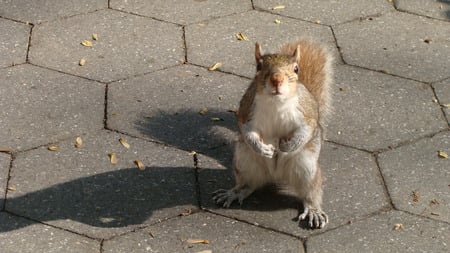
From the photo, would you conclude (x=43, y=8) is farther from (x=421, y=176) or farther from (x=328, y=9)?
(x=421, y=176)

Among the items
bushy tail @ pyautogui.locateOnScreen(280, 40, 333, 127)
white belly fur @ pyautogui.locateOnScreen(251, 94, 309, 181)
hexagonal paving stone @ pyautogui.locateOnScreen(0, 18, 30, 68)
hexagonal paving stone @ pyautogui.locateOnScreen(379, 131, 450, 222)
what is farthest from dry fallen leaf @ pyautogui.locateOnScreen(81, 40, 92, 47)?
hexagonal paving stone @ pyautogui.locateOnScreen(379, 131, 450, 222)

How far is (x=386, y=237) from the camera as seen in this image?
3174 millimetres

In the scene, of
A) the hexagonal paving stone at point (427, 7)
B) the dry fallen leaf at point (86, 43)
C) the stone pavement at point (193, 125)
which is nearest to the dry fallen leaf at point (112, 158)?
the stone pavement at point (193, 125)

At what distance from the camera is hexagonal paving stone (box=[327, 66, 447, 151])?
3734 millimetres

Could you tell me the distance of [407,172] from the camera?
352 centimetres

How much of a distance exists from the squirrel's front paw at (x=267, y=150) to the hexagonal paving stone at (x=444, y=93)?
1.17 m

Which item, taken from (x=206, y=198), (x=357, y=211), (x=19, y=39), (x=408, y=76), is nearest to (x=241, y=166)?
(x=206, y=198)

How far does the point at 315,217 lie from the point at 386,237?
265 millimetres

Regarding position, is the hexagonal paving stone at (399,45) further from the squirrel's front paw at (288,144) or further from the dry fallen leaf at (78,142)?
the dry fallen leaf at (78,142)

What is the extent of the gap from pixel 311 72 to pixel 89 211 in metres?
1.03

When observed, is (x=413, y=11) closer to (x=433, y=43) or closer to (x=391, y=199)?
(x=433, y=43)

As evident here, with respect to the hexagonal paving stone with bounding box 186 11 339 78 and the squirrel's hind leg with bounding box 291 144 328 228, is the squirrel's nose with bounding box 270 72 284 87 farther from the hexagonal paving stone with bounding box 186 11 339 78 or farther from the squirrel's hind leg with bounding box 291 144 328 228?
the hexagonal paving stone with bounding box 186 11 339 78

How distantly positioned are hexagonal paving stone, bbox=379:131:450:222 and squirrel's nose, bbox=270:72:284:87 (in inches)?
31.7

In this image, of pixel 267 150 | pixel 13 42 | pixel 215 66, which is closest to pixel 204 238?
pixel 267 150
